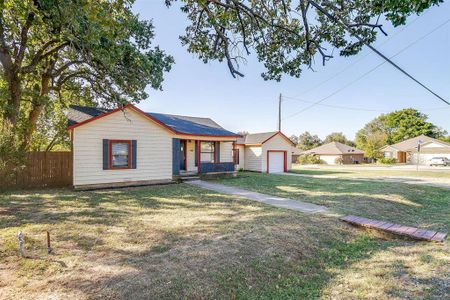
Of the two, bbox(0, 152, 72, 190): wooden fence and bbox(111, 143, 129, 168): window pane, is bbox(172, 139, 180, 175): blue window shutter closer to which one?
bbox(111, 143, 129, 168): window pane

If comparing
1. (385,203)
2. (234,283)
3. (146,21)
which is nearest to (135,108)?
(146,21)

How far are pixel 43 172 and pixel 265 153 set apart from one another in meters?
15.2

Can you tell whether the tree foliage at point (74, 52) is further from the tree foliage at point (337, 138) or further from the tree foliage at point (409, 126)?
the tree foliage at point (409, 126)

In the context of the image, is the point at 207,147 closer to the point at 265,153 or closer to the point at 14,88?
the point at 265,153

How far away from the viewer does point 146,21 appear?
10.4m

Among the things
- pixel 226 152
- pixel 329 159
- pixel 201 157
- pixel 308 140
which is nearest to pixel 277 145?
pixel 226 152

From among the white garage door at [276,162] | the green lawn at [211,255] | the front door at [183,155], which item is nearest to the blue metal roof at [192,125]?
the front door at [183,155]

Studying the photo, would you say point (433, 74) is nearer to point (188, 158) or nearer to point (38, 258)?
point (188, 158)

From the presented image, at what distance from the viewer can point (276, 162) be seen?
22.1 meters

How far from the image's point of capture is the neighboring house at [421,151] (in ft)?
132

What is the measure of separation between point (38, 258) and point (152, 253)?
5.84 ft

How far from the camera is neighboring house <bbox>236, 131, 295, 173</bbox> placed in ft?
69.1

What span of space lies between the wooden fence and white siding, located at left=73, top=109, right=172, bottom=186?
185 cm

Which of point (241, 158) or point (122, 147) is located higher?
point (122, 147)
